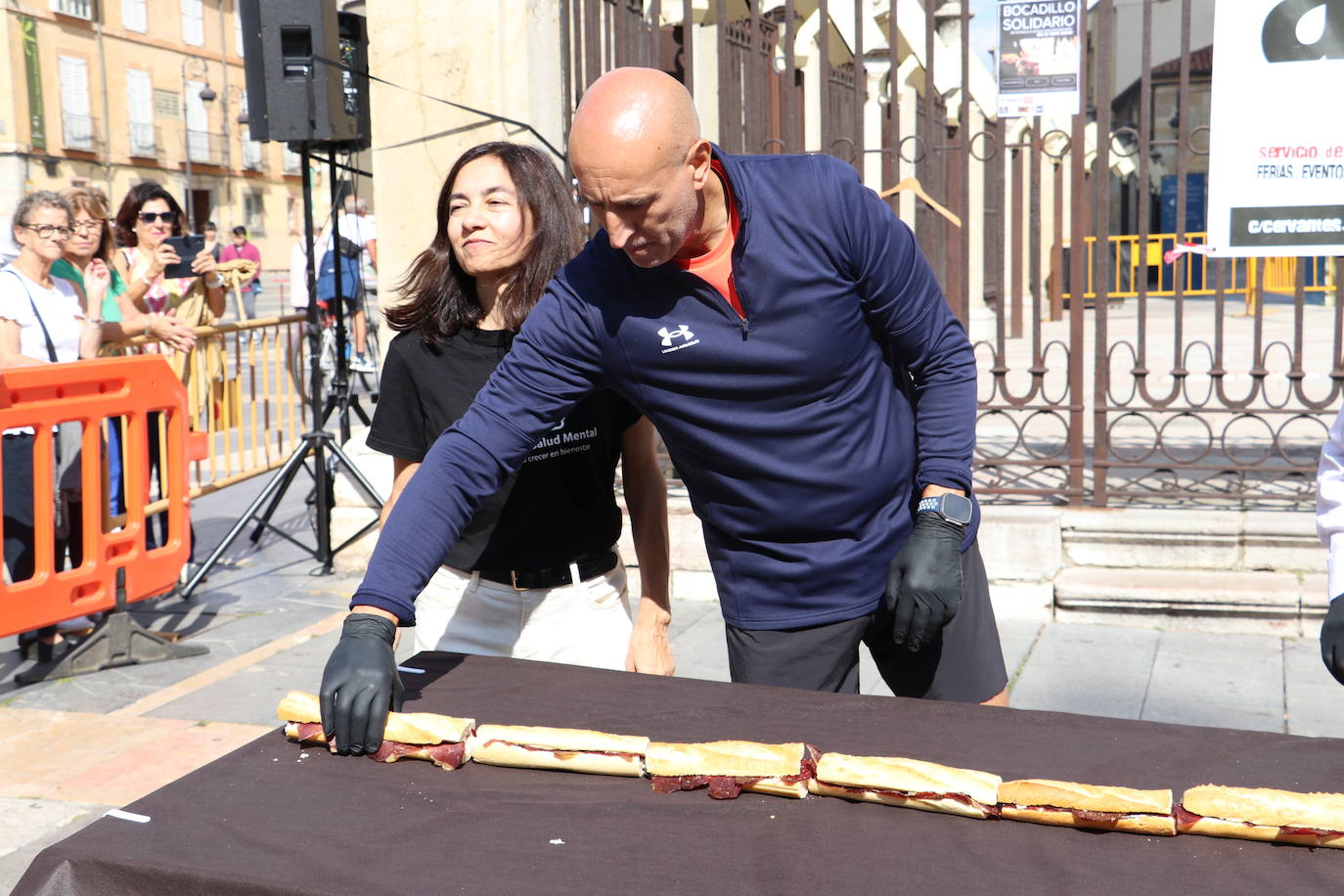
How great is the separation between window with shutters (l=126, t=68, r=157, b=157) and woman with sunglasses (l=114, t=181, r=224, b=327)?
4162 cm

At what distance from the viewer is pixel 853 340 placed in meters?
2.59

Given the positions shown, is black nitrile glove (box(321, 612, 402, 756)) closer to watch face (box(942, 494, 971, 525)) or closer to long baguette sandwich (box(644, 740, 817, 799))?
long baguette sandwich (box(644, 740, 817, 799))

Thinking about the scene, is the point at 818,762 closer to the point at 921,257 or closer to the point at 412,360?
the point at 921,257

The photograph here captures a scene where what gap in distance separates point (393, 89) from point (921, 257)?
4034 mm

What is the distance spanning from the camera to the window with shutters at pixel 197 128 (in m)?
48.5

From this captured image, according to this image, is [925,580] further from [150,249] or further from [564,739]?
[150,249]

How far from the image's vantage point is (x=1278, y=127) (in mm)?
5367

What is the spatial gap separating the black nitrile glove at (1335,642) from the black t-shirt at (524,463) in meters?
1.57

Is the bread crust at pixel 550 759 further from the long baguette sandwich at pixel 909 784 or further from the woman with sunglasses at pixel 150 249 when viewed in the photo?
the woman with sunglasses at pixel 150 249

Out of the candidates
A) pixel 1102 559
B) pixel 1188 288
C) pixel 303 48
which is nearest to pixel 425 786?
pixel 1102 559

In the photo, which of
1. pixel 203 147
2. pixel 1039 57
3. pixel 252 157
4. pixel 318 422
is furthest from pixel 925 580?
pixel 252 157

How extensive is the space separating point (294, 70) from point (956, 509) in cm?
486

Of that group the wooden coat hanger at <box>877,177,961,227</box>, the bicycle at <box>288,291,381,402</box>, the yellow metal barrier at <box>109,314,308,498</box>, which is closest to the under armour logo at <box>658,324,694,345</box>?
the wooden coat hanger at <box>877,177,961,227</box>

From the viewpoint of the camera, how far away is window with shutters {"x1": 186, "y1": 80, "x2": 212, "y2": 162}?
1908 inches
